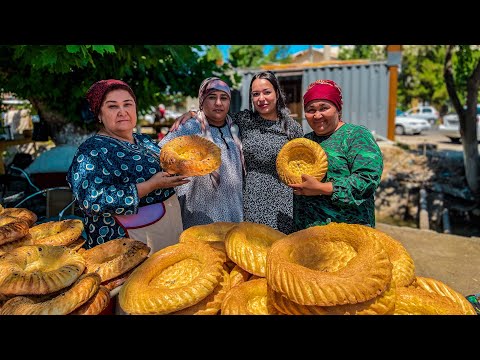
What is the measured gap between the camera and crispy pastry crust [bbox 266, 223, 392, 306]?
1200 mm

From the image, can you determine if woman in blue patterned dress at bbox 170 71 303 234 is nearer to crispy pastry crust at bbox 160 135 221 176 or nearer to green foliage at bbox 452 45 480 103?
crispy pastry crust at bbox 160 135 221 176

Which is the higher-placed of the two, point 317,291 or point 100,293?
point 317,291

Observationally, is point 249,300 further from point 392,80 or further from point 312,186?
point 392,80

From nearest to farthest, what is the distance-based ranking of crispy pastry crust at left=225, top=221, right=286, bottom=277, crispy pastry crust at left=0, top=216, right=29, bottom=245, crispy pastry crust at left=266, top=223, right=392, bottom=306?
crispy pastry crust at left=266, top=223, right=392, bottom=306
crispy pastry crust at left=225, top=221, right=286, bottom=277
crispy pastry crust at left=0, top=216, right=29, bottom=245

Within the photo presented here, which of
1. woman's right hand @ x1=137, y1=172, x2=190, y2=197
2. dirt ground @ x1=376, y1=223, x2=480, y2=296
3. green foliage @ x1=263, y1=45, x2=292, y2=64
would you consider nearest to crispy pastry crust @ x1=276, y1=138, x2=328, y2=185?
woman's right hand @ x1=137, y1=172, x2=190, y2=197

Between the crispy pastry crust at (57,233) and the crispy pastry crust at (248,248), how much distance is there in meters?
1.03

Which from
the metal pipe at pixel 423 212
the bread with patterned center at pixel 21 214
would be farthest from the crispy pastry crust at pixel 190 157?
the metal pipe at pixel 423 212

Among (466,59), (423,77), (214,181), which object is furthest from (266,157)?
(423,77)

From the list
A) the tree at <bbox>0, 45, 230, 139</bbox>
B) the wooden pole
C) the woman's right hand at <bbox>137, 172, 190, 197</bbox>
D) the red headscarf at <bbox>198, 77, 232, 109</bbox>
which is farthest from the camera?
the wooden pole

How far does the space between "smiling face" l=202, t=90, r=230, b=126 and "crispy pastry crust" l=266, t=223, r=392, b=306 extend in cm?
153
